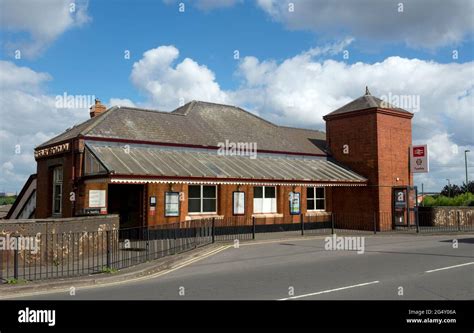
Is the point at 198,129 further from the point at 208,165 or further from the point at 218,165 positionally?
the point at 208,165

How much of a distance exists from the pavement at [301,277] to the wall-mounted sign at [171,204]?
166 inches

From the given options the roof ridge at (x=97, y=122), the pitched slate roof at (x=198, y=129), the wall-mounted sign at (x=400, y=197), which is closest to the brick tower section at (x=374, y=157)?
the wall-mounted sign at (x=400, y=197)

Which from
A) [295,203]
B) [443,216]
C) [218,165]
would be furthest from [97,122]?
[443,216]

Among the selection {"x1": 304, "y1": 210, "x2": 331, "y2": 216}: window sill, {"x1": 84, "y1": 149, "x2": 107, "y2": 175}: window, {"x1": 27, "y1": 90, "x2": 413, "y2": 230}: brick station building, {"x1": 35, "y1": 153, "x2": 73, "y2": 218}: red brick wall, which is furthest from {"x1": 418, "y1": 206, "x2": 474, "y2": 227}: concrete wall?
{"x1": 35, "y1": 153, "x2": 73, "y2": 218}: red brick wall

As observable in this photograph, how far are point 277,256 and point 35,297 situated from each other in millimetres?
8183

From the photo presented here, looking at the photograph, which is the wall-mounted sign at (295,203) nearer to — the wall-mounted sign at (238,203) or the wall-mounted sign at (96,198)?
the wall-mounted sign at (238,203)

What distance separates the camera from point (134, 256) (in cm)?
1467

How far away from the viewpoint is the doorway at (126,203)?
806 inches

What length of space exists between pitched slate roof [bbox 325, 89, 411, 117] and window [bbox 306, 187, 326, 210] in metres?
5.13

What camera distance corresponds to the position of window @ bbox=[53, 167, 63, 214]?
21.7 meters

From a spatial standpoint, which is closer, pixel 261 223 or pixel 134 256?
pixel 134 256

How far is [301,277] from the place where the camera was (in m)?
11.1
